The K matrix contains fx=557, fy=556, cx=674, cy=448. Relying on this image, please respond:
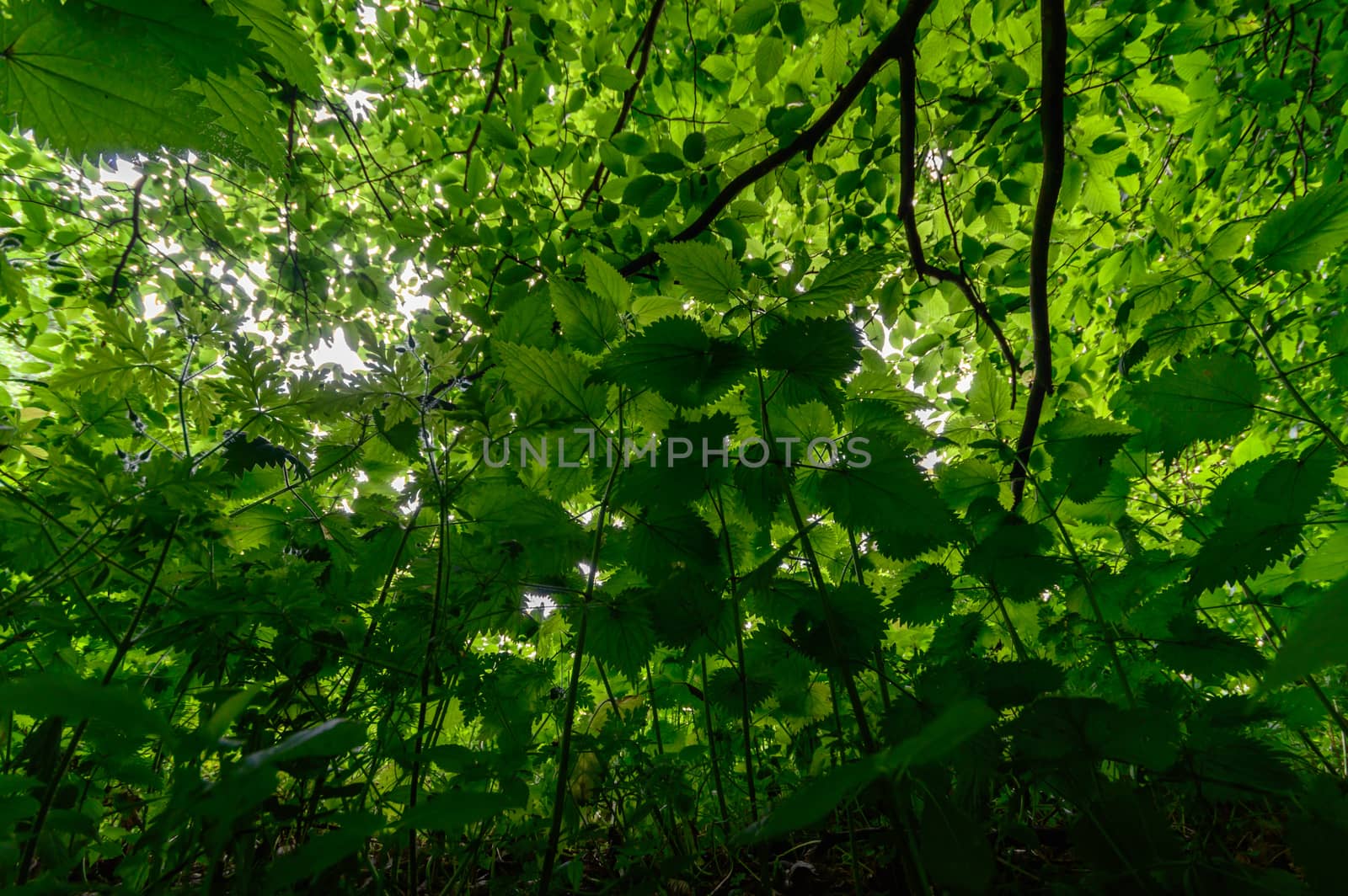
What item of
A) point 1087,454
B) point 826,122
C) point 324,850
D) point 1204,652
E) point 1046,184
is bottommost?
point 324,850

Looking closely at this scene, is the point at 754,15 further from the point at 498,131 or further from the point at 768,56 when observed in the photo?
the point at 498,131

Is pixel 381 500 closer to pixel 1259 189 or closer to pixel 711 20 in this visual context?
pixel 711 20

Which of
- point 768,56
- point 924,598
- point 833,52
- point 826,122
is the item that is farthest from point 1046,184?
point 924,598

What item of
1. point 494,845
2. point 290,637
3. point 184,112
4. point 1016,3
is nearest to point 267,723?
point 290,637

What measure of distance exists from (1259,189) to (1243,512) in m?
3.04

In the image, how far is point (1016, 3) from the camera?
5.54 ft

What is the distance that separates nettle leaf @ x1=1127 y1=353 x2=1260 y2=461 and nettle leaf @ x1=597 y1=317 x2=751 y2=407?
62 cm

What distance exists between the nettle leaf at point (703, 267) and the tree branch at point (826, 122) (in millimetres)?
616

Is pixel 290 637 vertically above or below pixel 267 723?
above

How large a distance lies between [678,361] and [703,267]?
167 millimetres

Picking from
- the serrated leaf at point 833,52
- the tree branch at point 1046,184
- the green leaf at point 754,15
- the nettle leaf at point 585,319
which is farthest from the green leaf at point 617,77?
the nettle leaf at point 585,319

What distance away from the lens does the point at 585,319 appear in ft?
2.79

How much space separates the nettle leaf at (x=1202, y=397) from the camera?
77cm

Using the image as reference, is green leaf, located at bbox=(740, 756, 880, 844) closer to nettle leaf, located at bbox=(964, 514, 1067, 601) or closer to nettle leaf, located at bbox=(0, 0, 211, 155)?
nettle leaf, located at bbox=(964, 514, 1067, 601)
